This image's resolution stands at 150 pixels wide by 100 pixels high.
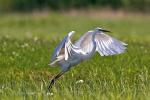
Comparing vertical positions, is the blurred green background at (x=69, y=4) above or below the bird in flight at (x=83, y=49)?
below

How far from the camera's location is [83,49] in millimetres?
7934

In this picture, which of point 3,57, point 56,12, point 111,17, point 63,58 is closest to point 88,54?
point 63,58

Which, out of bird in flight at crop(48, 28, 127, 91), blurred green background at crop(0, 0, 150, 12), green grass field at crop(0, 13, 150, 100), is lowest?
blurred green background at crop(0, 0, 150, 12)

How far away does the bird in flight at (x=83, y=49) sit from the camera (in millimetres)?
7566

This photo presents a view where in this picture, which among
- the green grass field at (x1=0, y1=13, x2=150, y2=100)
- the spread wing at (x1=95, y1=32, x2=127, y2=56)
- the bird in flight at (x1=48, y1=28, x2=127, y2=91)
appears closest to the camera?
the green grass field at (x1=0, y1=13, x2=150, y2=100)

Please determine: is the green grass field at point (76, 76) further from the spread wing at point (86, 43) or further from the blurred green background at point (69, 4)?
the blurred green background at point (69, 4)

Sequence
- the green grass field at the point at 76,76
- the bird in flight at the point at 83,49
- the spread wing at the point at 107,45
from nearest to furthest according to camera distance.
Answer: the green grass field at the point at 76,76, the bird in flight at the point at 83,49, the spread wing at the point at 107,45

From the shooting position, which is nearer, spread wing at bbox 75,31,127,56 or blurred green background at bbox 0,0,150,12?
spread wing at bbox 75,31,127,56

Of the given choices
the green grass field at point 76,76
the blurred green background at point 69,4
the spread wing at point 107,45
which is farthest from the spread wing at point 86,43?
the blurred green background at point 69,4

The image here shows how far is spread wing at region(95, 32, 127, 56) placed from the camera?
7910mm

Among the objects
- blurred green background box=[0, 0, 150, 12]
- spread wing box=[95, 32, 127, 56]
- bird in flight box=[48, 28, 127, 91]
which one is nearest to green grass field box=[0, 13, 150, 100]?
bird in flight box=[48, 28, 127, 91]

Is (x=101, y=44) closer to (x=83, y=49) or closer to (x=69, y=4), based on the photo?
(x=83, y=49)

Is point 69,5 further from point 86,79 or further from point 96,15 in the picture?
point 86,79

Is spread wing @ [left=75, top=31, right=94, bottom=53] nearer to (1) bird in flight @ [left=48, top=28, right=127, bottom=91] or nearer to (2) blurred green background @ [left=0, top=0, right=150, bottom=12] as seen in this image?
(1) bird in flight @ [left=48, top=28, right=127, bottom=91]
